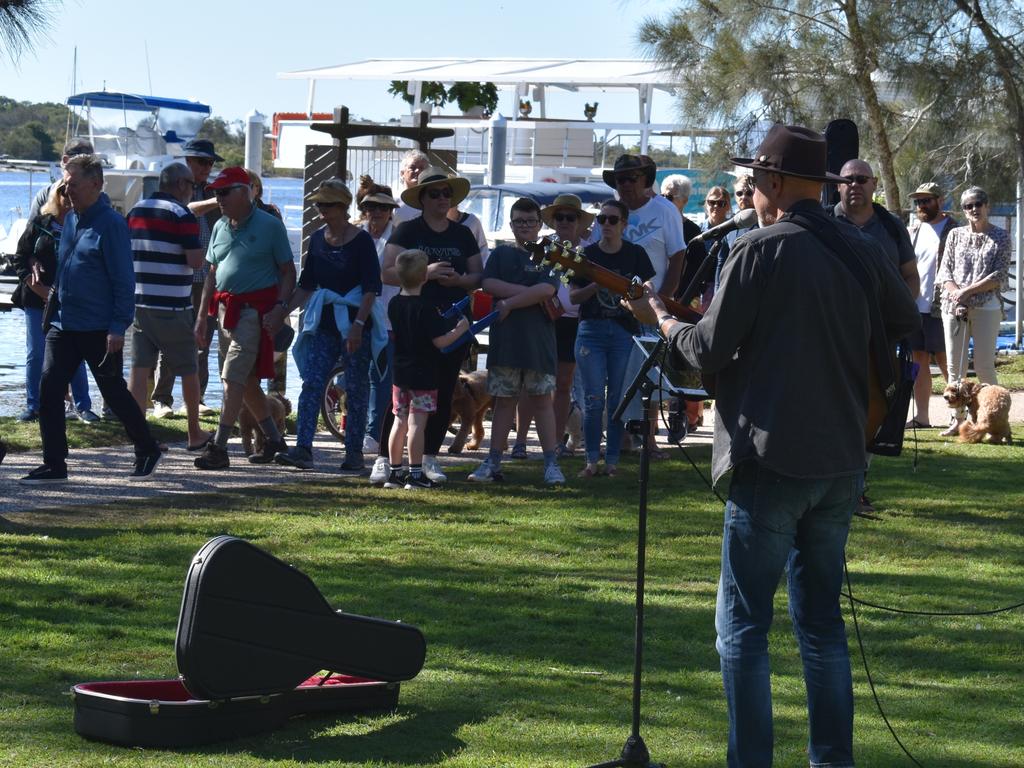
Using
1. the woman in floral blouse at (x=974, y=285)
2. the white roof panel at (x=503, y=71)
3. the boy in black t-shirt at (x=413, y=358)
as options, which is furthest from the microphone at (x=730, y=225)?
the white roof panel at (x=503, y=71)

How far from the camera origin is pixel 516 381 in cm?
986

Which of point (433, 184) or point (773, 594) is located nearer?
point (773, 594)

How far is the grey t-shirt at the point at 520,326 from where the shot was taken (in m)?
9.72

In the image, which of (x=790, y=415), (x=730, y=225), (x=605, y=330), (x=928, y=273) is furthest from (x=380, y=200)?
(x=790, y=415)

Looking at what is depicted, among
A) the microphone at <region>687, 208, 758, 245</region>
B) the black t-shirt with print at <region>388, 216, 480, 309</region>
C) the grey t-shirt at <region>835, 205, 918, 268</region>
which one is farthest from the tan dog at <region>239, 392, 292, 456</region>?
the microphone at <region>687, 208, 758, 245</region>

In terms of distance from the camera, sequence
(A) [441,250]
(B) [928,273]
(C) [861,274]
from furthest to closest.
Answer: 1. (B) [928,273]
2. (A) [441,250]
3. (C) [861,274]

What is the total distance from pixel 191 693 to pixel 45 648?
4.29 feet

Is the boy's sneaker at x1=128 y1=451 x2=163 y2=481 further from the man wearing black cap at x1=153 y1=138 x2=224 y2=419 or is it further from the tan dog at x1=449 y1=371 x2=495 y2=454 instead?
the tan dog at x1=449 y1=371 x2=495 y2=454

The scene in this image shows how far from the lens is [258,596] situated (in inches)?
190

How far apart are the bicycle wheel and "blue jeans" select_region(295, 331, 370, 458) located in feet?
4.06

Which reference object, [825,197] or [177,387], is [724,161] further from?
[825,197]

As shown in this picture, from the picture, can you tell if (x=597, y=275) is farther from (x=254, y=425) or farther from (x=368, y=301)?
(x=254, y=425)

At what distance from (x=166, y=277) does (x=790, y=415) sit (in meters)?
6.90

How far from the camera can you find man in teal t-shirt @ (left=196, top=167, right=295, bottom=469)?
32.9 ft
